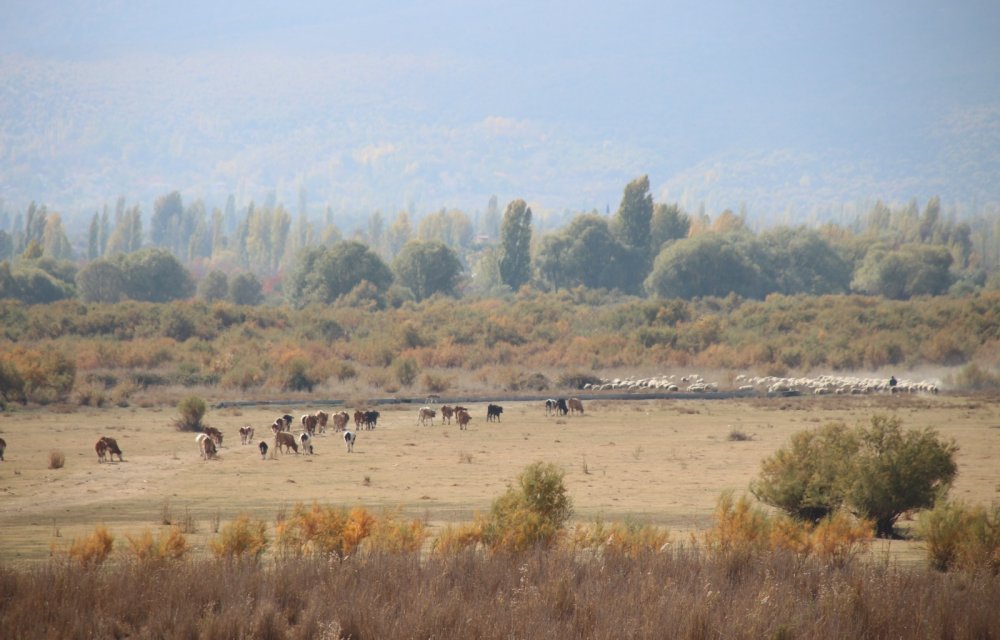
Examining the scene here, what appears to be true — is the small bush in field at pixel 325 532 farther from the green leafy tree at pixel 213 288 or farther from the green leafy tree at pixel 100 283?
the green leafy tree at pixel 213 288

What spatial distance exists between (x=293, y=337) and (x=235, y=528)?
193 feet

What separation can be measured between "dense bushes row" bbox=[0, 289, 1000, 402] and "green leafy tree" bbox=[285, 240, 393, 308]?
48.1 feet

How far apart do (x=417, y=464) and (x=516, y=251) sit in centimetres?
9672

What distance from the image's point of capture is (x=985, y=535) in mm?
14258

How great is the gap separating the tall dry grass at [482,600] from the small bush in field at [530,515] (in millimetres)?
1335

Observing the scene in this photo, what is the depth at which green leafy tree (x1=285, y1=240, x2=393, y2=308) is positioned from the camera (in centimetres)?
10419

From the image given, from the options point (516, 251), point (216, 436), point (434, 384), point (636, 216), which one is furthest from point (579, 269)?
point (216, 436)

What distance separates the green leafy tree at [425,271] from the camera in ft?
375

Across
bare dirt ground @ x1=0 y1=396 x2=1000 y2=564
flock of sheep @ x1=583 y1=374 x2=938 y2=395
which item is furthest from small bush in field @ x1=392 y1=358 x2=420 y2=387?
bare dirt ground @ x1=0 y1=396 x2=1000 y2=564

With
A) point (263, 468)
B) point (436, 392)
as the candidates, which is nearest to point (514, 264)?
point (436, 392)

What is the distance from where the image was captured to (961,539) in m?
14.4

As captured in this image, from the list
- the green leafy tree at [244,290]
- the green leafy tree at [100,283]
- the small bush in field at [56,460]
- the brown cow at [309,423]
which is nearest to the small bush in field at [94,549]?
the small bush in field at [56,460]

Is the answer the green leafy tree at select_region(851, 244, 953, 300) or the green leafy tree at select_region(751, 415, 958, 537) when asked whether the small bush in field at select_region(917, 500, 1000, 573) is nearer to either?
the green leafy tree at select_region(751, 415, 958, 537)

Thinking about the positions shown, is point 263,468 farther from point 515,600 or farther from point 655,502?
point 515,600
